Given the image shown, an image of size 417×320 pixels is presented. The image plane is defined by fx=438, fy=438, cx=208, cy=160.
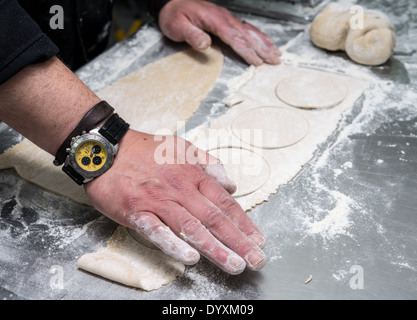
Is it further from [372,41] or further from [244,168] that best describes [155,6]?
[244,168]

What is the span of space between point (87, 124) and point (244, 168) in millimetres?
530

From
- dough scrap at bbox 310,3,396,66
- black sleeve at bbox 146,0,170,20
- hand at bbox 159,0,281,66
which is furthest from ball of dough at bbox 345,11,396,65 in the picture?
black sleeve at bbox 146,0,170,20

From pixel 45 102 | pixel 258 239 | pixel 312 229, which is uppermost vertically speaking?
pixel 45 102

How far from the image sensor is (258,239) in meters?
1.17

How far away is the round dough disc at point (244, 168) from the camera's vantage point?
1.41 meters

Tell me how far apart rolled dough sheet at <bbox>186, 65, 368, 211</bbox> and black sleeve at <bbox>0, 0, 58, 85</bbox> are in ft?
Result: 2.05

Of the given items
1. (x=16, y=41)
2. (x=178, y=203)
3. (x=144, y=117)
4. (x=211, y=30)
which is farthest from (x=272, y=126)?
(x=16, y=41)

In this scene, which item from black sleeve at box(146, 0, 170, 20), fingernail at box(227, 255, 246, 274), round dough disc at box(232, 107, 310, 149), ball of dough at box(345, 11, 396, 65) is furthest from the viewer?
black sleeve at box(146, 0, 170, 20)

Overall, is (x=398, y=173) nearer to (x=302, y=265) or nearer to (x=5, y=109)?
(x=302, y=265)

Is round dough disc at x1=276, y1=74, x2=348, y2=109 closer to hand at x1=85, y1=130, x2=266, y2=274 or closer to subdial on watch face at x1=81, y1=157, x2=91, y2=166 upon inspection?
hand at x1=85, y1=130, x2=266, y2=274

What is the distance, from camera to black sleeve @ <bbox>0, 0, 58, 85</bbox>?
1149 mm
